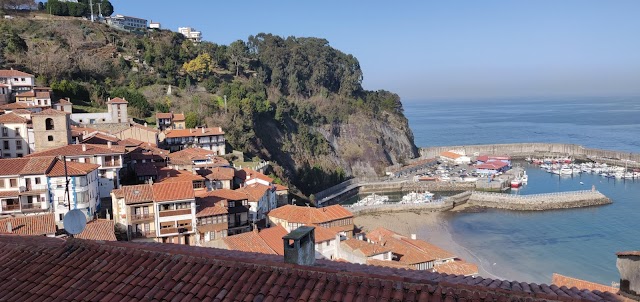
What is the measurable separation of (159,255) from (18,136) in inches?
1299

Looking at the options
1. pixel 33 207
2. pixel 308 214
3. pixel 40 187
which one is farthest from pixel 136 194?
pixel 308 214

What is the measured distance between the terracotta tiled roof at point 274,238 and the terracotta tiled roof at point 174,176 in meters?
7.26

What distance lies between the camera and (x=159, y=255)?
5.97 metres

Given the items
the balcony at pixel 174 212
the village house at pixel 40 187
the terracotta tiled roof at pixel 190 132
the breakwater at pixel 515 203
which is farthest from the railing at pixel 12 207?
the breakwater at pixel 515 203

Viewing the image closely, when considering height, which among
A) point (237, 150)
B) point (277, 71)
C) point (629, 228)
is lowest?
point (629, 228)

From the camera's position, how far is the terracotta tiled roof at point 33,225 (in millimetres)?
19484

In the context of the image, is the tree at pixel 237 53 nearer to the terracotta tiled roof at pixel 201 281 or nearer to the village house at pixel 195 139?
the village house at pixel 195 139

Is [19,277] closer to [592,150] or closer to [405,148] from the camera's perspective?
[405,148]

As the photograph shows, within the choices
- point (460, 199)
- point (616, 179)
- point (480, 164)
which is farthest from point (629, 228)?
point (480, 164)

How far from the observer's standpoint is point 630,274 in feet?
18.4

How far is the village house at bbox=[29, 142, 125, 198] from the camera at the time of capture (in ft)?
92.2

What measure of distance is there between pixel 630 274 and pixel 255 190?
28.9 m

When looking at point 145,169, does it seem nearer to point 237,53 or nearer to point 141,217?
point 141,217

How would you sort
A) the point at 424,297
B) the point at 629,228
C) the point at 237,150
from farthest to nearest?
the point at 237,150
the point at 629,228
the point at 424,297
